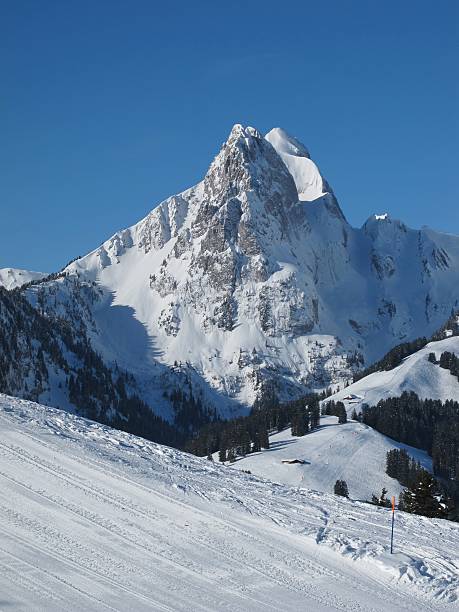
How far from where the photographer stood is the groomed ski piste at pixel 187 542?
21047 millimetres

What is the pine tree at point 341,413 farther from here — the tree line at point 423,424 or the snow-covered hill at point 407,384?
the tree line at point 423,424

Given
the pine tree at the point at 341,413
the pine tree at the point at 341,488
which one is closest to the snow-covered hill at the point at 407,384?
the pine tree at the point at 341,413

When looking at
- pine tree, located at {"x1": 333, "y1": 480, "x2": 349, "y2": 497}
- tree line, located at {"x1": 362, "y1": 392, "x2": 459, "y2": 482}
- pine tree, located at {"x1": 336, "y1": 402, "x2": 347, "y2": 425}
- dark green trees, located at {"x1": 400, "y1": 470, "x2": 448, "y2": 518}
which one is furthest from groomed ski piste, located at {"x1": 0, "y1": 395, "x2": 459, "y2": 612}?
pine tree, located at {"x1": 336, "y1": 402, "x2": 347, "y2": 425}

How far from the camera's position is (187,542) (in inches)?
989

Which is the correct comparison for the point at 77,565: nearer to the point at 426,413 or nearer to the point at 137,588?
the point at 137,588

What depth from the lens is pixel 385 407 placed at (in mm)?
149750

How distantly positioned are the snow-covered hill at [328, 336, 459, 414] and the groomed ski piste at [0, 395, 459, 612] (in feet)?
399

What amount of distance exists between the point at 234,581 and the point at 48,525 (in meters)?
7.05

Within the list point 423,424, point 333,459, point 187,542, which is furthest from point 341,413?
point 187,542

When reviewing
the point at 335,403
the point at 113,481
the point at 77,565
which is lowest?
the point at 77,565

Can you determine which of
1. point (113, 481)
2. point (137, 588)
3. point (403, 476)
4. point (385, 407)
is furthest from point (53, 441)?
point (385, 407)

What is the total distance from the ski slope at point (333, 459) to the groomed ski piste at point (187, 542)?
70911 millimetres

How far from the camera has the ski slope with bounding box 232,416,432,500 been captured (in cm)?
10656

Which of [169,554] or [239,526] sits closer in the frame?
[169,554]
